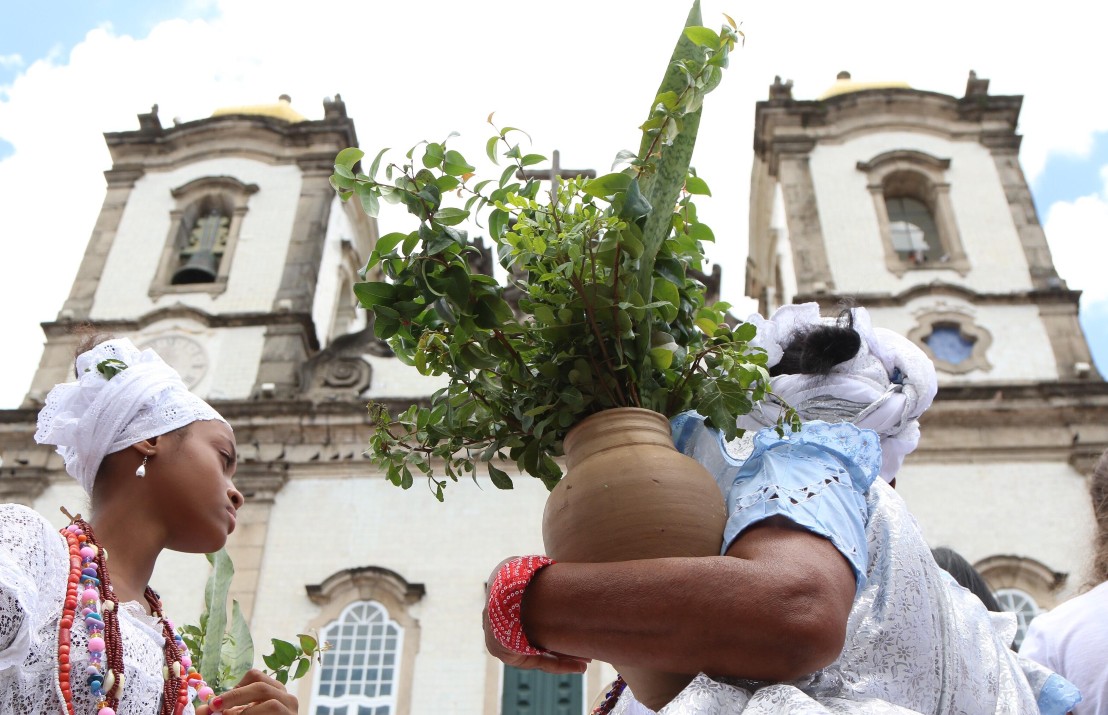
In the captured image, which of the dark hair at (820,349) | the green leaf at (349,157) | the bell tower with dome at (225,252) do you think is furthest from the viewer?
the bell tower with dome at (225,252)

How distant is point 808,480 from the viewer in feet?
7.00

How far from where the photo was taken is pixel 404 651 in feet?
38.1

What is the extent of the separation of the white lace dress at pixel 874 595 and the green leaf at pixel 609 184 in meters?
0.62

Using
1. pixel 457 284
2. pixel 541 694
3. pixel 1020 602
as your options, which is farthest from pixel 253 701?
pixel 1020 602

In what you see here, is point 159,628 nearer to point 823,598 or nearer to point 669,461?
point 669,461

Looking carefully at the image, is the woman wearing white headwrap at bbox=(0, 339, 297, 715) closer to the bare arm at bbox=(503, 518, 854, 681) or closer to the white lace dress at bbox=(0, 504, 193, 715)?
the white lace dress at bbox=(0, 504, 193, 715)

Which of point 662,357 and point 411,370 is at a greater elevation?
point 411,370

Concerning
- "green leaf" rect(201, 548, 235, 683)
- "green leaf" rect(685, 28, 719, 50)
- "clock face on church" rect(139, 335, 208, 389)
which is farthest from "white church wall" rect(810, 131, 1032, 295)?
"green leaf" rect(685, 28, 719, 50)

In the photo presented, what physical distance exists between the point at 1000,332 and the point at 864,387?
12728mm

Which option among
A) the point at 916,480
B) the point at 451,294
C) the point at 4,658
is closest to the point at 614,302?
the point at 451,294

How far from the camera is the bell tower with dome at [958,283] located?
12.3 metres

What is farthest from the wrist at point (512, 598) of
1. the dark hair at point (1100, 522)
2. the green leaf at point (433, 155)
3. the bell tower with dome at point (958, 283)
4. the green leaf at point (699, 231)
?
the bell tower with dome at point (958, 283)

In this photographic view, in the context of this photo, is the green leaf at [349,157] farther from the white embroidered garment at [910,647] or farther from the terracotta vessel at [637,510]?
the white embroidered garment at [910,647]

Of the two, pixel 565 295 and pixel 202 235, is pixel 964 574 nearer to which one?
pixel 565 295
